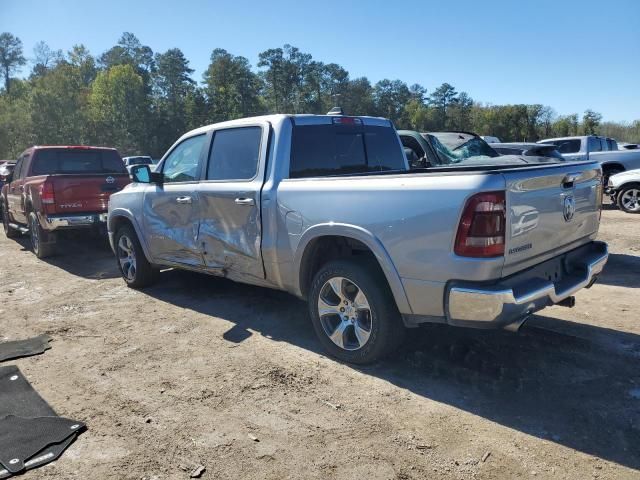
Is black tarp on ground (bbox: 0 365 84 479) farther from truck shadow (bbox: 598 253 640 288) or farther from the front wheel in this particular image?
the front wheel

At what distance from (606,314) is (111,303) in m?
5.47

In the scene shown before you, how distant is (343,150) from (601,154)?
44.9 ft

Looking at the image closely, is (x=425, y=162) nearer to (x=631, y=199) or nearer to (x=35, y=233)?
(x=35, y=233)

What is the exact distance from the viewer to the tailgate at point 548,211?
3.13m

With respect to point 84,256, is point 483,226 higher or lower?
higher

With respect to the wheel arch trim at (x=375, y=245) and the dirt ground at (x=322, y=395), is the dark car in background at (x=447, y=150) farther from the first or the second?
the wheel arch trim at (x=375, y=245)

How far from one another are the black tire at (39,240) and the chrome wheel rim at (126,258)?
2937 millimetres

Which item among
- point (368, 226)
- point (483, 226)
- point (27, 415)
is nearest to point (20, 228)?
point (27, 415)

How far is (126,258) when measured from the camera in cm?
658

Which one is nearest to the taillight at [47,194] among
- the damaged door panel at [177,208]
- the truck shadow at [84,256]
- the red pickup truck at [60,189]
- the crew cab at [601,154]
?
the red pickup truck at [60,189]

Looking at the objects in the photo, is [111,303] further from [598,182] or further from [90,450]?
[598,182]

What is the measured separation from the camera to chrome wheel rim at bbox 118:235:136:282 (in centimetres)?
645

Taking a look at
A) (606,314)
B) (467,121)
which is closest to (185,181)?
(606,314)

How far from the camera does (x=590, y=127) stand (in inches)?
1902
